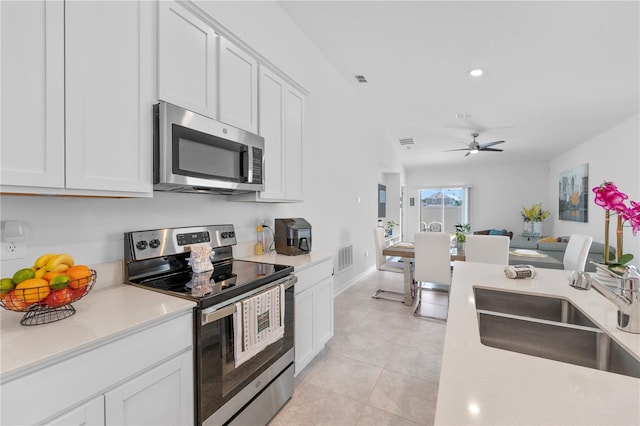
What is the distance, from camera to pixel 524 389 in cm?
66

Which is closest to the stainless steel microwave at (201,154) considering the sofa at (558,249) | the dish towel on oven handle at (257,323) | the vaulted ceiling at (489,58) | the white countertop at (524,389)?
the dish towel on oven handle at (257,323)

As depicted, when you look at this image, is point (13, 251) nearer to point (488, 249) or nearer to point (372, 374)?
point (372, 374)

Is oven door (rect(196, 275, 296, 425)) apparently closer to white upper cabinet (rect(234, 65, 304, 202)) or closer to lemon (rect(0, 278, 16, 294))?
lemon (rect(0, 278, 16, 294))

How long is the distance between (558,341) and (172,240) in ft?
6.39

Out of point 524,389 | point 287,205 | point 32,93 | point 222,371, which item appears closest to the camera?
point 524,389

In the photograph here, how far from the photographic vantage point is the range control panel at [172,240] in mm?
1484

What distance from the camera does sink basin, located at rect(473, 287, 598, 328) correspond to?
4.26ft

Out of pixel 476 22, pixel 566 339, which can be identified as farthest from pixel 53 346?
pixel 476 22

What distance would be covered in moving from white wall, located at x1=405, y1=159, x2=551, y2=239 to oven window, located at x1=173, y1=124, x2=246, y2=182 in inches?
344

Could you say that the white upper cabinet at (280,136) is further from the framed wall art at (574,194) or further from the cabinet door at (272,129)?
the framed wall art at (574,194)

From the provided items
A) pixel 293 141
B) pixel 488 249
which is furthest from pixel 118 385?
pixel 488 249

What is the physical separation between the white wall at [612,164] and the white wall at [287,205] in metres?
3.82

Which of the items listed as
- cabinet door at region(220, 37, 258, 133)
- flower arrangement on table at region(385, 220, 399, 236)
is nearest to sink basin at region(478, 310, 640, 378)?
cabinet door at region(220, 37, 258, 133)

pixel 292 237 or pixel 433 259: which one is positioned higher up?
pixel 292 237
